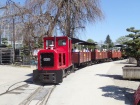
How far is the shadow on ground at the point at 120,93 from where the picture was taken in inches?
504

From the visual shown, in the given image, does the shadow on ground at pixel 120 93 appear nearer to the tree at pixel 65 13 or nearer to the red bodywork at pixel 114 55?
the tree at pixel 65 13

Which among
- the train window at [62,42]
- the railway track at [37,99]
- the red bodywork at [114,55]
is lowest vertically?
the railway track at [37,99]

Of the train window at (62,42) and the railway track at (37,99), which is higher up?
the train window at (62,42)

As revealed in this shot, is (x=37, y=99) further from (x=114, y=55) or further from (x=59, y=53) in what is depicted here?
(x=114, y=55)

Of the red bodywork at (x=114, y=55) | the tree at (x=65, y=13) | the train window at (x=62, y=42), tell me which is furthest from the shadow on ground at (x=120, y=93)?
the red bodywork at (x=114, y=55)

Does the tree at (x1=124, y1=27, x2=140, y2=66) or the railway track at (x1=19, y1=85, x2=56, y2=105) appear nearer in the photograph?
the railway track at (x1=19, y1=85, x2=56, y2=105)

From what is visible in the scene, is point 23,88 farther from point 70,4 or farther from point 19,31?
point 19,31

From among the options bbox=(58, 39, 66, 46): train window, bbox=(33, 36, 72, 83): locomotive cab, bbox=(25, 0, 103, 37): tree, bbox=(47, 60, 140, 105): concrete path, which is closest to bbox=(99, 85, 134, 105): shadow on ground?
bbox=(47, 60, 140, 105): concrete path

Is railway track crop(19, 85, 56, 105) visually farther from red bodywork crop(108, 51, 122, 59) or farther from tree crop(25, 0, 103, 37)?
red bodywork crop(108, 51, 122, 59)

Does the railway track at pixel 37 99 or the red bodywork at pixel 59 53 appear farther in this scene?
the red bodywork at pixel 59 53

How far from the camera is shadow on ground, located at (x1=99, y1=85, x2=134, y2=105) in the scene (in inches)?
504

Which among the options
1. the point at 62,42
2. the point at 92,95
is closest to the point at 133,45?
the point at 62,42

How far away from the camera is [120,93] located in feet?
47.5

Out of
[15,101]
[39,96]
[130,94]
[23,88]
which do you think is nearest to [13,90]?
[23,88]
